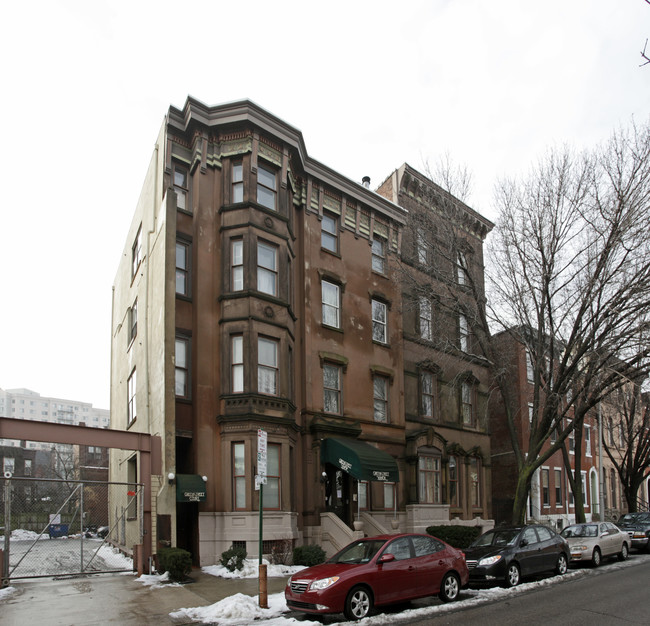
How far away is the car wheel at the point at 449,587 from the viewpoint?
13.0 meters

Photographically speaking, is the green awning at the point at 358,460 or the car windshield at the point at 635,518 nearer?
the green awning at the point at 358,460

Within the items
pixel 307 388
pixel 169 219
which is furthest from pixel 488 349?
pixel 169 219

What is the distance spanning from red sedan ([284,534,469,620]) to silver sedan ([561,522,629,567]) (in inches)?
275

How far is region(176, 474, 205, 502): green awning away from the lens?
18.1 metres

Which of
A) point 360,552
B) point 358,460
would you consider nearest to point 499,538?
point 360,552

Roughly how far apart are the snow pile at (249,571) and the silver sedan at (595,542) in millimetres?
8292

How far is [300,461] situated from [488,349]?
25.6 feet

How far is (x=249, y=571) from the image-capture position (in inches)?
679

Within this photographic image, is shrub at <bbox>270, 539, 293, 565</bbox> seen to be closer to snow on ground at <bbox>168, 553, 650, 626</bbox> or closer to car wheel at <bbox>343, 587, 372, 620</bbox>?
snow on ground at <bbox>168, 553, 650, 626</bbox>

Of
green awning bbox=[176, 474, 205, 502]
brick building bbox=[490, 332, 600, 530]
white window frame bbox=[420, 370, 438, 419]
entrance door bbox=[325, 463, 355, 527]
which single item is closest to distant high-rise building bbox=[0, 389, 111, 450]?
brick building bbox=[490, 332, 600, 530]

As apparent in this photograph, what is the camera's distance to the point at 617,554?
20609mm

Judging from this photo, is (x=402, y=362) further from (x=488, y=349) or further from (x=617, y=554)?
(x=617, y=554)

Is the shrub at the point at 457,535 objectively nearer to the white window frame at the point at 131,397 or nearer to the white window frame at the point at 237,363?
the white window frame at the point at 237,363

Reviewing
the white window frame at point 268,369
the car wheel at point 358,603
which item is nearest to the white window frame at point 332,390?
the white window frame at point 268,369
